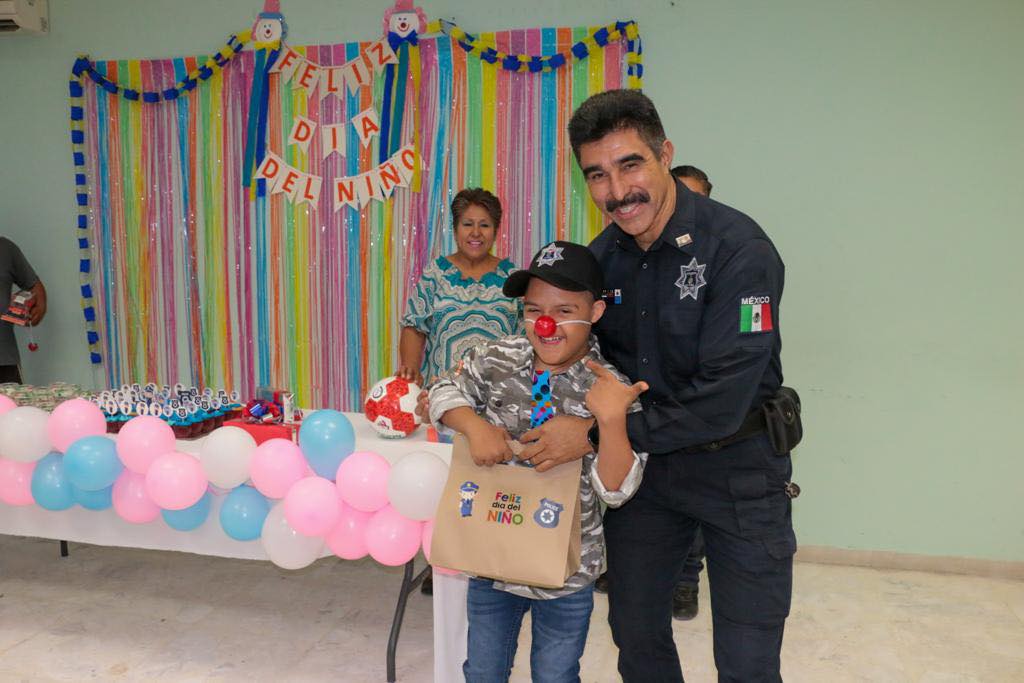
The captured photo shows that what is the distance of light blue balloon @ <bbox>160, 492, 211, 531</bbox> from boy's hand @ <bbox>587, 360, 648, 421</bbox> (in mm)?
1451

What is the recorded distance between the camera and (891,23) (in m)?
3.19

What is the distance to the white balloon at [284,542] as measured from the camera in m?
2.22

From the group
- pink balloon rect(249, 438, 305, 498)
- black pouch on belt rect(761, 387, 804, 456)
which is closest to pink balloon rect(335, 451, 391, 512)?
pink balloon rect(249, 438, 305, 498)

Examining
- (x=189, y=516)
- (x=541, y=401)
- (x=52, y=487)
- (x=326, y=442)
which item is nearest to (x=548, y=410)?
(x=541, y=401)

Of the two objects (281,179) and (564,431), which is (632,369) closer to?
(564,431)

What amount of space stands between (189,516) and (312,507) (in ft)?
1.62

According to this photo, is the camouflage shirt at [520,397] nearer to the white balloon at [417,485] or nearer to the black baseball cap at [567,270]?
the black baseball cap at [567,270]

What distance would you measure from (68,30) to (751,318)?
13.6 feet

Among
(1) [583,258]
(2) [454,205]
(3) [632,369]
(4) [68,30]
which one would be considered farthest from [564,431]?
(4) [68,30]

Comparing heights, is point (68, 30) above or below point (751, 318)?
above

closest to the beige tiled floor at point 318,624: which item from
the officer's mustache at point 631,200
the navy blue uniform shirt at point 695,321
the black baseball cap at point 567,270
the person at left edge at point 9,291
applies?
the person at left edge at point 9,291

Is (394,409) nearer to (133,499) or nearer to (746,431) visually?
(133,499)

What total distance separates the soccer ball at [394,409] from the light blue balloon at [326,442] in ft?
0.55

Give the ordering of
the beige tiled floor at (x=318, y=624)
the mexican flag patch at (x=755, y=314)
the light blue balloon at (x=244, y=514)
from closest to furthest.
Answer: the mexican flag patch at (x=755, y=314)
the light blue balloon at (x=244, y=514)
the beige tiled floor at (x=318, y=624)
